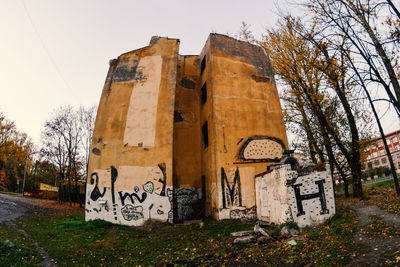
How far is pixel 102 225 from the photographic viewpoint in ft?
38.2

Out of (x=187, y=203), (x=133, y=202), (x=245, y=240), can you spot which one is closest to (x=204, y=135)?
(x=187, y=203)

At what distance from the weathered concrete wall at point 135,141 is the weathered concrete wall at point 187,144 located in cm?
185

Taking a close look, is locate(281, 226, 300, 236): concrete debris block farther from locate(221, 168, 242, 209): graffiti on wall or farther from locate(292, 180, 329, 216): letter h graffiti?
locate(221, 168, 242, 209): graffiti on wall

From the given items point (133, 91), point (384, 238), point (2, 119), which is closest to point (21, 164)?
point (2, 119)

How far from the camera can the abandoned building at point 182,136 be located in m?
12.4

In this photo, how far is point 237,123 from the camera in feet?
45.1

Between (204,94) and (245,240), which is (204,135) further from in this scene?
(245,240)

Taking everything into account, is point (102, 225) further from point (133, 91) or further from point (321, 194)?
point (321, 194)

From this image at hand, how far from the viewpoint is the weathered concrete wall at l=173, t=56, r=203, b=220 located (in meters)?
14.4

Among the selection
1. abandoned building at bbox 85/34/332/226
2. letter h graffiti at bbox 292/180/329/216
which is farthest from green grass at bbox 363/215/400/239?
abandoned building at bbox 85/34/332/226

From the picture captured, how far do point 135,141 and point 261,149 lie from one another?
7.17 metres

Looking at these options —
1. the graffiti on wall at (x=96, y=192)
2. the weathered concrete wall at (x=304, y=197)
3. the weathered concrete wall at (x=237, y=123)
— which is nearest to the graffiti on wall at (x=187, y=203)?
the weathered concrete wall at (x=237, y=123)

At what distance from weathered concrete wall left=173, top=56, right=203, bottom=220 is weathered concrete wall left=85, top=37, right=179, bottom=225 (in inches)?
72.9

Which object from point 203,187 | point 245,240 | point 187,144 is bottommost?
point 245,240
